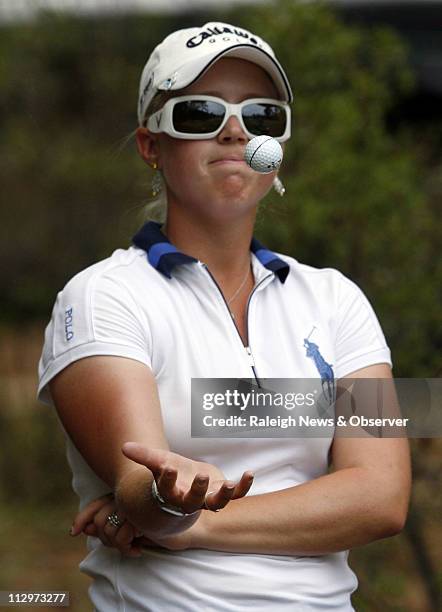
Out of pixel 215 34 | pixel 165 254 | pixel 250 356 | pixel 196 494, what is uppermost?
pixel 215 34

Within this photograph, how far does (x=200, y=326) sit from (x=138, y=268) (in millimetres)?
142

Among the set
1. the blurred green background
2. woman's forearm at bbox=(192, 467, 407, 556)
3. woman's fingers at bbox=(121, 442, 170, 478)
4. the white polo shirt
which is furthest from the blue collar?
woman's fingers at bbox=(121, 442, 170, 478)

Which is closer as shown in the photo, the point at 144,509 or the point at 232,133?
the point at 144,509

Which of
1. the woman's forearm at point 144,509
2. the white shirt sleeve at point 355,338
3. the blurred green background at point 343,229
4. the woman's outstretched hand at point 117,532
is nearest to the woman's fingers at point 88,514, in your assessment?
the woman's outstretched hand at point 117,532

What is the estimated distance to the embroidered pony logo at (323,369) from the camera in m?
1.62

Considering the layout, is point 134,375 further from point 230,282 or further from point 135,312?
point 230,282

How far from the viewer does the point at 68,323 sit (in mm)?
1555

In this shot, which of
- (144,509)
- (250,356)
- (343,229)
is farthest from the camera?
(343,229)

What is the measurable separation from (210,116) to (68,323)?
15.8 inches

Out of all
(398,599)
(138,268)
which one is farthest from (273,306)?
(398,599)

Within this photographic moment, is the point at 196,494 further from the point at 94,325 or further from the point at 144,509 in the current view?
the point at 94,325

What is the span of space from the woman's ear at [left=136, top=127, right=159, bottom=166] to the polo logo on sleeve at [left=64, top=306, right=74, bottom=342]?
0.37 metres

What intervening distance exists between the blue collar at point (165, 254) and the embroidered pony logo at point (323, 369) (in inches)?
5.8

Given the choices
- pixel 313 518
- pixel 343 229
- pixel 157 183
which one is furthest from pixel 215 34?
pixel 343 229
